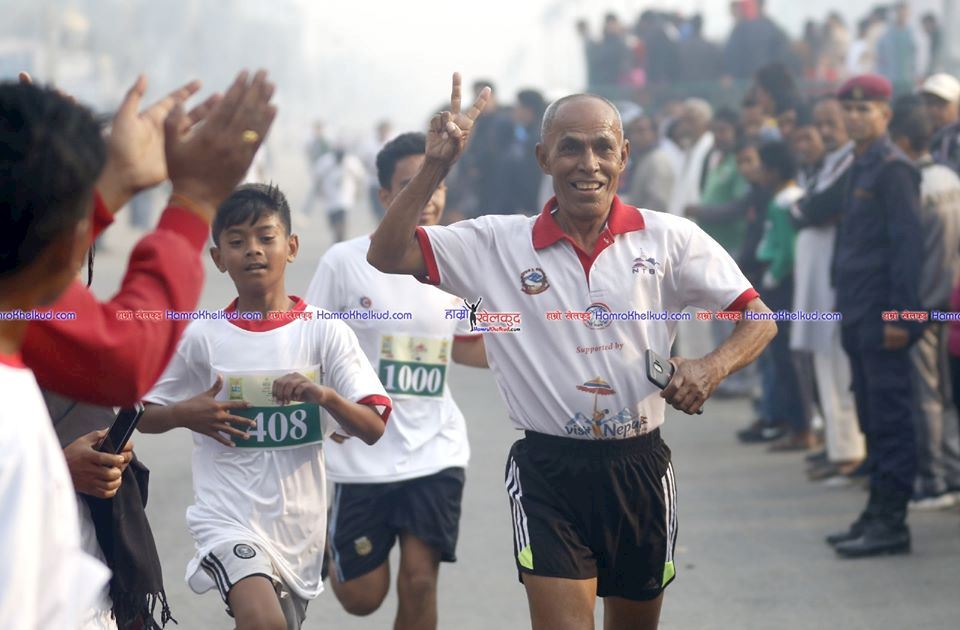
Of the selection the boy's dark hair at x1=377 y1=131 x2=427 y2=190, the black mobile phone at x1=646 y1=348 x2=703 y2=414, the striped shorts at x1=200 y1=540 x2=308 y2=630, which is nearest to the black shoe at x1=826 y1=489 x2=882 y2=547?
the boy's dark hair at x1=377 y1=131 x2=427 y2=190

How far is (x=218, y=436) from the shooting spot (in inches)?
185

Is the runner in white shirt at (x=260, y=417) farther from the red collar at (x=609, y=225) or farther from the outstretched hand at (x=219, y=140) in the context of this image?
the outstretched hand at (x=219, y=140)

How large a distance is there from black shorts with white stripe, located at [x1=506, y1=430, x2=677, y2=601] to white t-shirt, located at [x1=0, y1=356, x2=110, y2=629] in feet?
7.44

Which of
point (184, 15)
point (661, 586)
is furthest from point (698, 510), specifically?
point (184, 15)

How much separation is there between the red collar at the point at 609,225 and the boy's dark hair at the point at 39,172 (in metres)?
2.35

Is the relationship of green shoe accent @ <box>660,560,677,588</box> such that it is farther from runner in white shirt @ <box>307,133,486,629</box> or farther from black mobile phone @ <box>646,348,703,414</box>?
runner in white shirt @ <box>307,133,486,629</box>

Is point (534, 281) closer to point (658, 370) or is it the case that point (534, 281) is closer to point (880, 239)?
point (658, 370)

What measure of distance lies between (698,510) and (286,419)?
159 inches

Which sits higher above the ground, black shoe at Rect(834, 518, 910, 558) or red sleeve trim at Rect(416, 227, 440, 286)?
red sleeve trim at Rect(416, 227, 440, 286)

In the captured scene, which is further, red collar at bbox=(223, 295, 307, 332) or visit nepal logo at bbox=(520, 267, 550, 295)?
red collar at bbox=(223, 295, 307, 332)

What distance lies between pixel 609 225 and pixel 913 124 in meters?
3.83

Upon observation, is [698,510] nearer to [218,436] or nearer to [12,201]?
[218,436]

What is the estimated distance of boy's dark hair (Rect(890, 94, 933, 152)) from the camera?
778 centimetres

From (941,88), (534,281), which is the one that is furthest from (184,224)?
(941,88)
